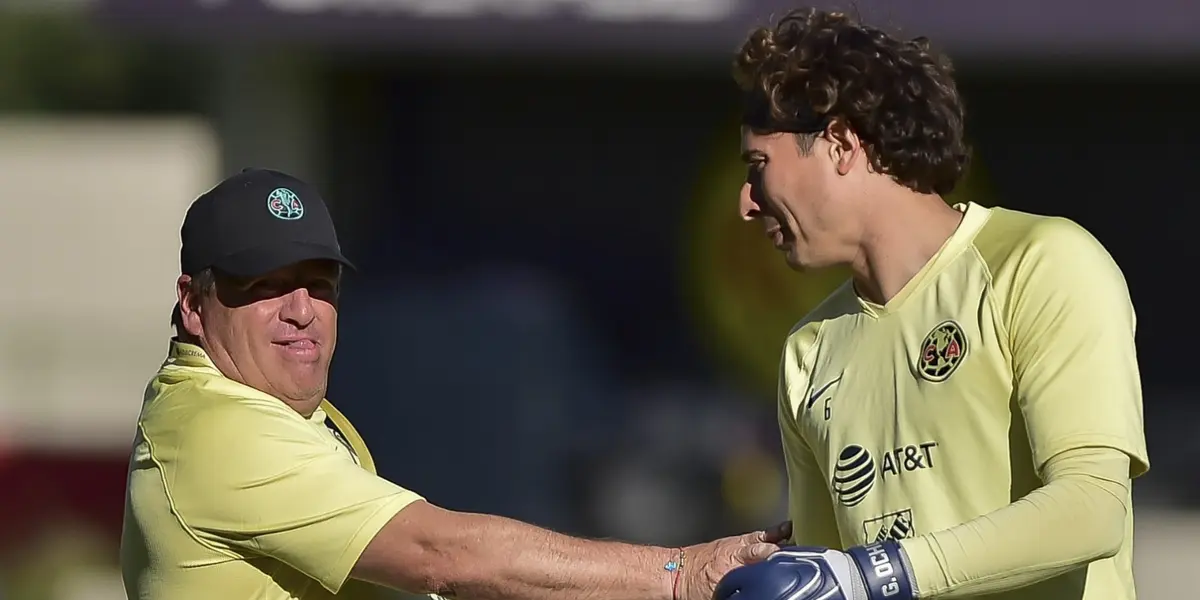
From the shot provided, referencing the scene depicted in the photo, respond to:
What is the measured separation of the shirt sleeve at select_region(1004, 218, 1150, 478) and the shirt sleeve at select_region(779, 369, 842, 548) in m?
0.59

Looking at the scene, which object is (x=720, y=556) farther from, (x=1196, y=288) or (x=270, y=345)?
(x=1196, y=288)

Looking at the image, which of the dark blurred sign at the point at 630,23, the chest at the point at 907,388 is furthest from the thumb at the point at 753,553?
the dark blurred sign at the point at 630,23

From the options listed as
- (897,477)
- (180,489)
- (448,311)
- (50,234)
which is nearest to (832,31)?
(897,477)

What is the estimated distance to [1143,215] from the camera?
10.7 metres

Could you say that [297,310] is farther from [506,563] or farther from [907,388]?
[907,388]

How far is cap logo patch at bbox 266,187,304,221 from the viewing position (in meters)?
3.65

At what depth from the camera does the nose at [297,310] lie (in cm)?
368

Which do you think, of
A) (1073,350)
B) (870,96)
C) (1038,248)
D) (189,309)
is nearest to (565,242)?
(189,309)

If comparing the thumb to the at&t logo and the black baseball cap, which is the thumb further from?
the black baseball cap

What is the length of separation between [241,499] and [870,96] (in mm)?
1437

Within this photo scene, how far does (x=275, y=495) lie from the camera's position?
134 inches

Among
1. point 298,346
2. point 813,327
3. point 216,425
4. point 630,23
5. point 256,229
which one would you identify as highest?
point 630,23

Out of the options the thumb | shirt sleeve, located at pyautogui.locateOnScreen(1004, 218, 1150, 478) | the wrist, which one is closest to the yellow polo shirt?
the wrist

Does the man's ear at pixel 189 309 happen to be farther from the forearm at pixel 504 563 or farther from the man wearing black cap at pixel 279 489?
the forearm at pixel 504 563
